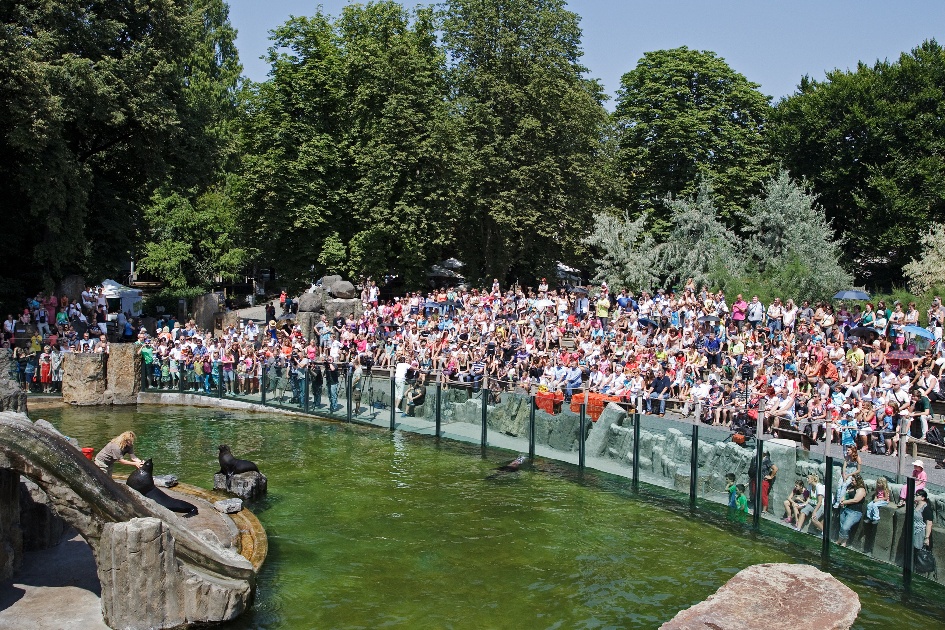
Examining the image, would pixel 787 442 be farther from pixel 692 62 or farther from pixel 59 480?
pixel 692 62

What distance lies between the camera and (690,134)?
42.8 meters

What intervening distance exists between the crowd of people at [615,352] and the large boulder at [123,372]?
0.57 m

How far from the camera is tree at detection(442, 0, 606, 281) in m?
40.2

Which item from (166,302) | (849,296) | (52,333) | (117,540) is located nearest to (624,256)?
(849,296)

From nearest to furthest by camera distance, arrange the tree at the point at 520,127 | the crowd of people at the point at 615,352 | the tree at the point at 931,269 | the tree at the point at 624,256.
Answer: the crowd of people at the point at 615,352, the tree at the point at 931,269, the tree at the point at 624,256, the tree at the point at 520,127

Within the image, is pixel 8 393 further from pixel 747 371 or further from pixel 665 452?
pixel 747 371

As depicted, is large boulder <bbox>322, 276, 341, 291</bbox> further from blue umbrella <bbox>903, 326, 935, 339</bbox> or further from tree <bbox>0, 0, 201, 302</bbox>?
blue umbrella <bbox>903, 326, 935, 339</bbox>

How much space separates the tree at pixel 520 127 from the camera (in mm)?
40250

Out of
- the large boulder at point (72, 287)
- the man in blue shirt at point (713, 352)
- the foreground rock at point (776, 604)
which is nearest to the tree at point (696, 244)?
the man in blue shirt at point (713, 352)

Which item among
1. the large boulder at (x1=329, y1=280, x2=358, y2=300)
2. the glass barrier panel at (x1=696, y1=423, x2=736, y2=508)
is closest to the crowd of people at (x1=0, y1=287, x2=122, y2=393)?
the large boulder at (x1=329, y1=280, x2=358, y2=300)

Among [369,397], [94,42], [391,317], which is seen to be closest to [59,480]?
[369,397]

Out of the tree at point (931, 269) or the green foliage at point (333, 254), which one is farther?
the green foliage at point (333, 254)

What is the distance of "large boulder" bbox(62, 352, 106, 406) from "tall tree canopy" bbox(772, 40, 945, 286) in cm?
3223

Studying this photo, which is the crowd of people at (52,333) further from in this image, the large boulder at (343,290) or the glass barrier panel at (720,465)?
the glass barrier panel at (720,465)
